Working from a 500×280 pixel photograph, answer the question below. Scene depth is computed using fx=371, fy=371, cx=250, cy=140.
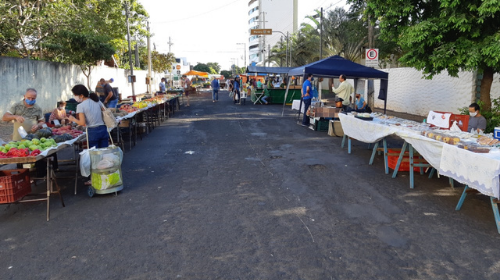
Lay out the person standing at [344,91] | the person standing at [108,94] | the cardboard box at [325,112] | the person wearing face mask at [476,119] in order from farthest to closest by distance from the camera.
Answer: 1. the person standing at [108,94]
2. the cardboard box at [325,112]
3. the person standing at [344,91]
4. the person wearing face mask at [476,119]

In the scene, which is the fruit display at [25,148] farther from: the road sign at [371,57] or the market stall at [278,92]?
the market stall at [278,92]

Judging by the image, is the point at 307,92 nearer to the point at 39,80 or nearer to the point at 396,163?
the point at 396,163

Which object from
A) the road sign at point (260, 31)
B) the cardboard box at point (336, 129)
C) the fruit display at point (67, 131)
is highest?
the road sign at point (260, 31)

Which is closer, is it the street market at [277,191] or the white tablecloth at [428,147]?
the street market at [277,191]

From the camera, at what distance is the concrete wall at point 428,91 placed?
14680mm

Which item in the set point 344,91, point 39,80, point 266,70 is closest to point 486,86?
point 344,91

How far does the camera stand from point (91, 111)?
260 inches

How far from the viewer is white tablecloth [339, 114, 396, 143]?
7750 millimetres

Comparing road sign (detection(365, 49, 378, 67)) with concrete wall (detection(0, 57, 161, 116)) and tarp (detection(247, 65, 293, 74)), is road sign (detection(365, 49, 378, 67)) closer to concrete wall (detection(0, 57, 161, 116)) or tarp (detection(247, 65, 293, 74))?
tarp (detection(247, 65, 293, 74))

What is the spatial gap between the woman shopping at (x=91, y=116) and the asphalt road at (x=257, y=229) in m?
0.95

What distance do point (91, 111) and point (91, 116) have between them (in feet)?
0.30

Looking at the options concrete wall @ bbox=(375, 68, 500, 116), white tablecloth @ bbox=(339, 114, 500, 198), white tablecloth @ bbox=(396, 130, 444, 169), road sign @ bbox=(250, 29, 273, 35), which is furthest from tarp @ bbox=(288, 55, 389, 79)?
road sign @ bbox=(250, 29, 273, 35)

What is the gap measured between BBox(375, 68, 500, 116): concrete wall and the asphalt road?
366 inches

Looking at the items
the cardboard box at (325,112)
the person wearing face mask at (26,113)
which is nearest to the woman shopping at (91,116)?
the person wearing face mask at (26,113)
